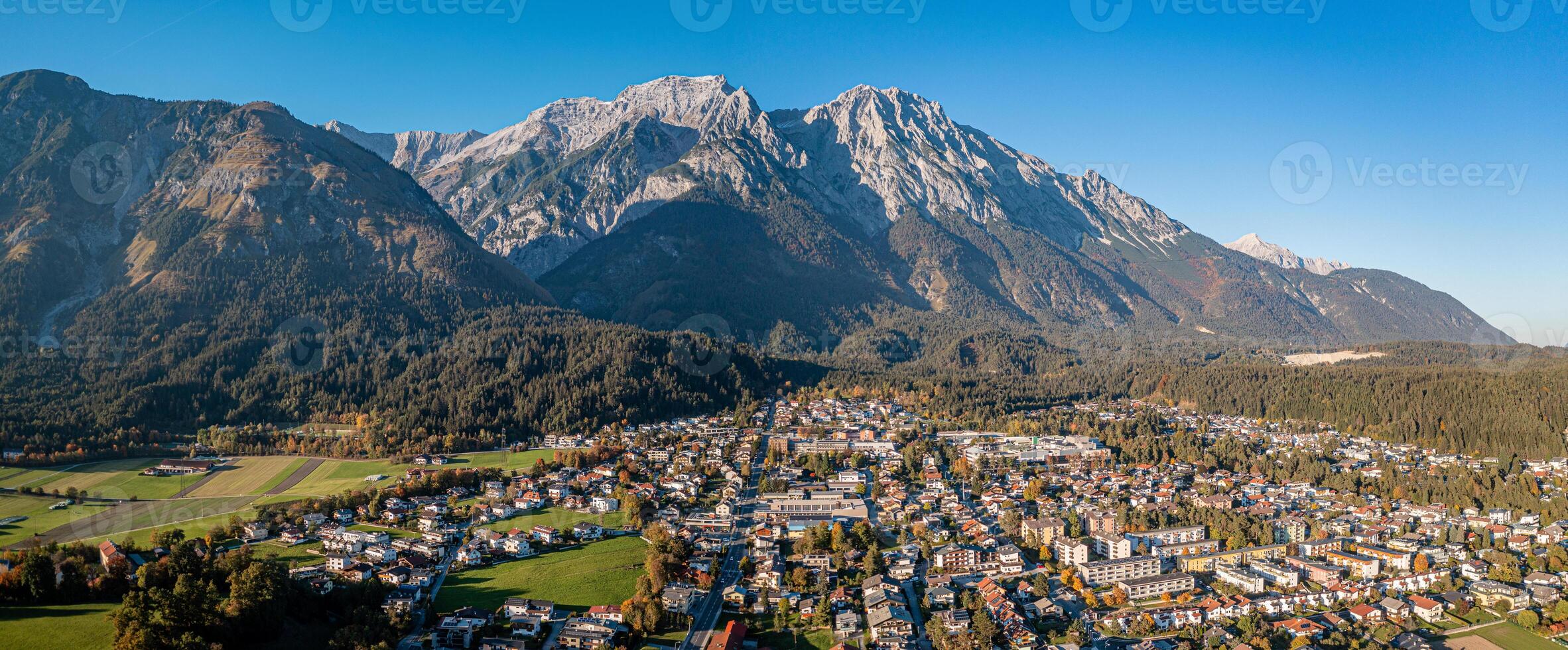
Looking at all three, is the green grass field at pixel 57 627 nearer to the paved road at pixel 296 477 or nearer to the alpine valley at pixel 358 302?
the paved road at pixel 296 477

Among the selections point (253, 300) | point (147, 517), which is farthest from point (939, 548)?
point (253, 300)

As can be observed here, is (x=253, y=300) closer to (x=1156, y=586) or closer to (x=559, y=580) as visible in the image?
(x=559, y=580)

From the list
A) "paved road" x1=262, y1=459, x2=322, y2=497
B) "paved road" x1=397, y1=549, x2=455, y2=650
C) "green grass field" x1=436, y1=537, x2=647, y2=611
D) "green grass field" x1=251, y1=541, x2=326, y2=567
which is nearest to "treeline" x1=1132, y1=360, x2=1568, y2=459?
"green grass field" x1=436, y1=537, x2=647, y2=611

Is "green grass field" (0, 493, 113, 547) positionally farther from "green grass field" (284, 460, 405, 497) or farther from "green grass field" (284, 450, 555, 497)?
"green grass field" (284, 450, 555, 497)

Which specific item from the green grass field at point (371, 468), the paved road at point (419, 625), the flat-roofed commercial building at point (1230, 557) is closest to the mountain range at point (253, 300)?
the green grass field at point (371, 468)

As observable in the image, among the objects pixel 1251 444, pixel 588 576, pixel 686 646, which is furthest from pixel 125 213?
pixel 1251 444

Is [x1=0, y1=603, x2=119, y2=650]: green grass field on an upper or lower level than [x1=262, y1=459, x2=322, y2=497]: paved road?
lower
